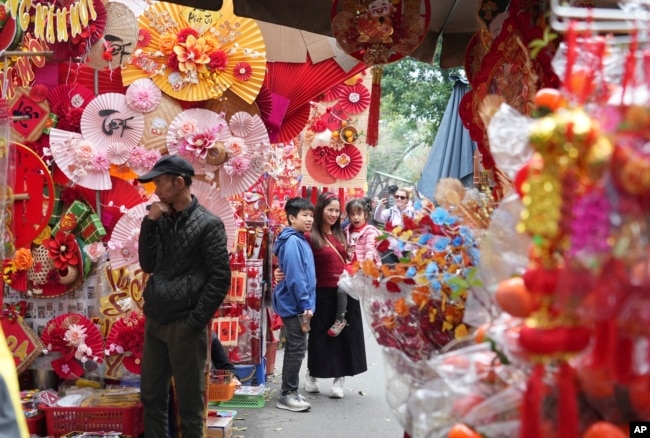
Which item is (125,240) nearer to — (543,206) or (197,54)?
(197,54)

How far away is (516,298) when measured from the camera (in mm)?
1587

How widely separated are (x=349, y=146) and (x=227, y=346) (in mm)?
2294

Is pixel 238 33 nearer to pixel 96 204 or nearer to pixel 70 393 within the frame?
pixel 96 204

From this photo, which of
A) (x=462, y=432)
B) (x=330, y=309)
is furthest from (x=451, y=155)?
(x=462, y=432)

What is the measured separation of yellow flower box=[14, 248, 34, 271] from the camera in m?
5.48

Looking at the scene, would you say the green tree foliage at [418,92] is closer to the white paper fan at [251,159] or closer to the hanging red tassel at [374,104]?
the white paper fan at [251,159]

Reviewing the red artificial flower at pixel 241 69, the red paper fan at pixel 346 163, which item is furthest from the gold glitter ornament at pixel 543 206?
the red paper fan at pixel 346 163

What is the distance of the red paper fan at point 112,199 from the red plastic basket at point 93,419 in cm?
125

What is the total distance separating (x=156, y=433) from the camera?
5.12 metres

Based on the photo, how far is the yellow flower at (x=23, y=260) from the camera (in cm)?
548

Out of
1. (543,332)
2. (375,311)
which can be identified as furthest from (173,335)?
(543,332)

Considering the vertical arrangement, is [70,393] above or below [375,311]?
below

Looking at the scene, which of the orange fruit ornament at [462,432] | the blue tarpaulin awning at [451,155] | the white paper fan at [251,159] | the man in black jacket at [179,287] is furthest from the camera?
the blue tarpaulin awning at [451,155]

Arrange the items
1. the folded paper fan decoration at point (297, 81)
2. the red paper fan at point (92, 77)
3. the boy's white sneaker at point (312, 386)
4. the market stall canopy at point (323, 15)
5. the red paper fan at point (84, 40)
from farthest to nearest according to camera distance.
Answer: the boy's white sneaker at point (312, 386)
the folded paper fan decoration at point (297, 81)
the red paper fan at point (92, 77)
the red paper fan at point (84, 40)
the market stall canopy at point (323, 15)
